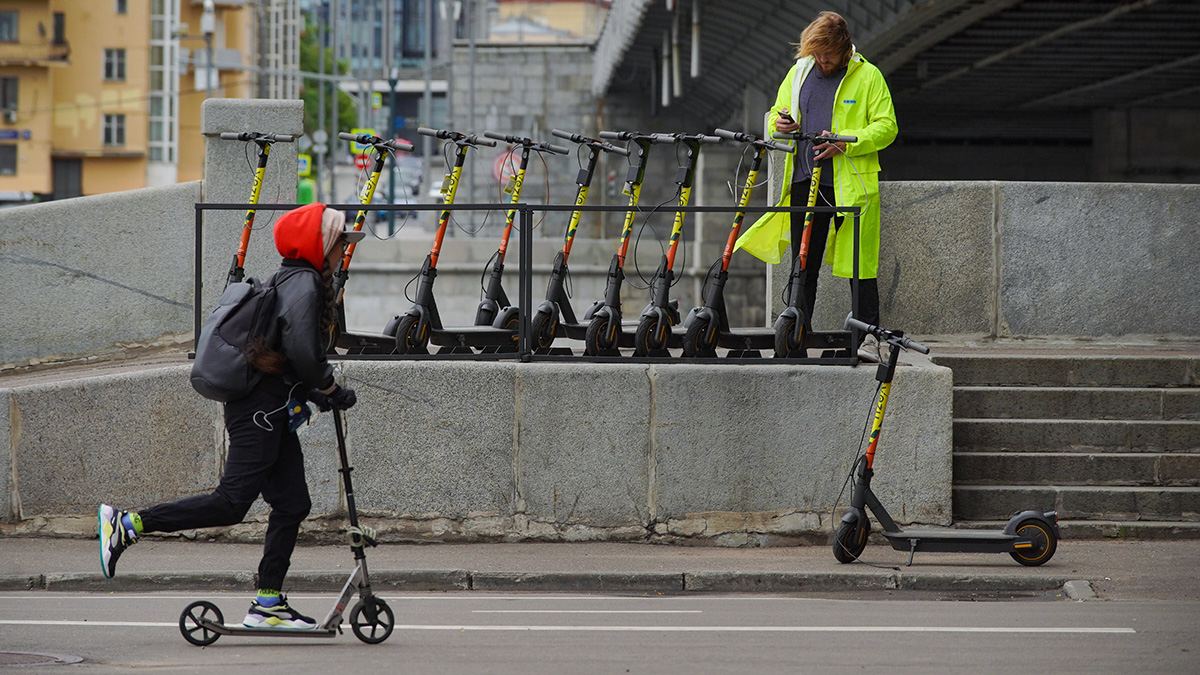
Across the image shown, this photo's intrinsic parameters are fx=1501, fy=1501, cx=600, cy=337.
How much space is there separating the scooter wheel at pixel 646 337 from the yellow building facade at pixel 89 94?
5887 cm

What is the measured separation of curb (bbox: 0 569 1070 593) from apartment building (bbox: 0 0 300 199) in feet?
192

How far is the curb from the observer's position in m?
7.77

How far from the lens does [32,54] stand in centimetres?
6681

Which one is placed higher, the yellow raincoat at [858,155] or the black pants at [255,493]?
the yellow raincoat at [858,155]

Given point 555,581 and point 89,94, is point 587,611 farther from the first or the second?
point 89,94

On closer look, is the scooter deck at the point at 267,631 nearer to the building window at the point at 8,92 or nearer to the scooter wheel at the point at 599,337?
the scooter wheel at the point at 599,337

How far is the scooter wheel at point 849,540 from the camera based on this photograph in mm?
8016

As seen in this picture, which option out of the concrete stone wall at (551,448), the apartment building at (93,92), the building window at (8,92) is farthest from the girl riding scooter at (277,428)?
the building window at (8,92)

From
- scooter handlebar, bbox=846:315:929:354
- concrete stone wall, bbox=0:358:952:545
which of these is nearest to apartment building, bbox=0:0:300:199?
concrete stone wall, bbox=0:358:952:545

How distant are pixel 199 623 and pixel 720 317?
163 inches

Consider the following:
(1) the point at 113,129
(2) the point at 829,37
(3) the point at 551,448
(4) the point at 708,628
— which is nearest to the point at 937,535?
(4) the point at 708,628

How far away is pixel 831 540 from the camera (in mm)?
8867

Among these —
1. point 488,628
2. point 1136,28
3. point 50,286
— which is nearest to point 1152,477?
point 488,628

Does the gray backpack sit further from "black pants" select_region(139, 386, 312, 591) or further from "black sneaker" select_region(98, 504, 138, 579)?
"black sneaker" select_region(98, 504, 138, 579)
